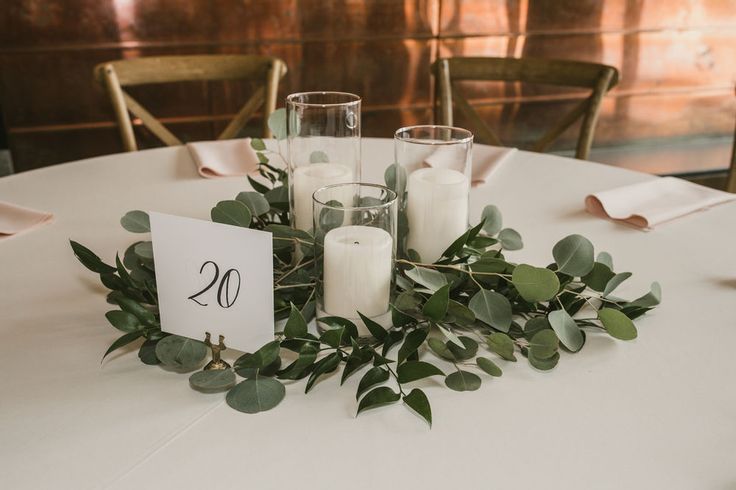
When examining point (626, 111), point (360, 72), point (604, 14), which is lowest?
point (626, 111)

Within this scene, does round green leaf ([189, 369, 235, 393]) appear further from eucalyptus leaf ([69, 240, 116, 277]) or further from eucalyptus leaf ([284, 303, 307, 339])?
eucalyptus leaf ([69, 240, 116, 277])

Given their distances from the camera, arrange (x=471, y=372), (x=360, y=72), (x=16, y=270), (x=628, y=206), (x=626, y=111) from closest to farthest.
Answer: (x=471, y=372) → (x=16, y=270) → (x=628, y=206) → (x=360, y=72) → (x=626, y=111)

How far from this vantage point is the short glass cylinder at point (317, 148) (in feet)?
3.08

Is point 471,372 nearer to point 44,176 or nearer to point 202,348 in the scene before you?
point 202,348

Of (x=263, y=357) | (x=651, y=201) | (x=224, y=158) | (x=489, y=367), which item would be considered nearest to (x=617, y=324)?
(x=489, y=367)

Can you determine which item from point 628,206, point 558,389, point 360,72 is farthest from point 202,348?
point 360,72

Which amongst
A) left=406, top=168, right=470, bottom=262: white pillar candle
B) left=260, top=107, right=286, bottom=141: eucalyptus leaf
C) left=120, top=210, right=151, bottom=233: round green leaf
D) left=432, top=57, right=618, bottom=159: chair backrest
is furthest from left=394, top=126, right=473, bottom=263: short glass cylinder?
left=432, top=57, right=618, bottom=159: chair backrest

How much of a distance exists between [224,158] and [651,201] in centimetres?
79

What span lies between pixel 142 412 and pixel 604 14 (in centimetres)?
357

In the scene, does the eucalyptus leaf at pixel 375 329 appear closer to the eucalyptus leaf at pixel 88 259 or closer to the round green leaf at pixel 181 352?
the round green leaf at pixel 181 352

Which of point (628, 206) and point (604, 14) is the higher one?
point (604, 14)

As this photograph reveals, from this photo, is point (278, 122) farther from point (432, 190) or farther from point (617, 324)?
point (617, 324)

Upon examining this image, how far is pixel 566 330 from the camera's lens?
0.80m

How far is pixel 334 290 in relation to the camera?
2.61ft
